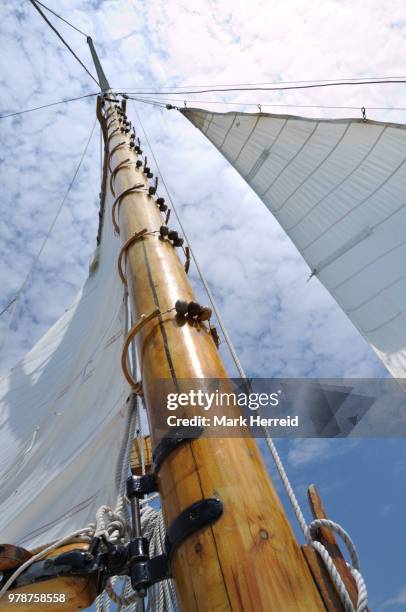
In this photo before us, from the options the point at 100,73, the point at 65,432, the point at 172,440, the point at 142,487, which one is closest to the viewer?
the point at 172,440

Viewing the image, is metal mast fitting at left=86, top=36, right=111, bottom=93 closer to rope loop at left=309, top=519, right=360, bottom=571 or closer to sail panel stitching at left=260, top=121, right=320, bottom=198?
sail panel stitching at left=260, top=121, right=320, bottom=198

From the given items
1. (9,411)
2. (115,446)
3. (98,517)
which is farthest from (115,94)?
(98,517)

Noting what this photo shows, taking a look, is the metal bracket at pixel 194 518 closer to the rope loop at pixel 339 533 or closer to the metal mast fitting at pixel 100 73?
the rope loop at pixel 339 533

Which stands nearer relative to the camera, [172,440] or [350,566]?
[350,566]

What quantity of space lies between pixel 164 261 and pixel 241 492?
5.56 feet

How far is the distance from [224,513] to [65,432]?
8.16 feet

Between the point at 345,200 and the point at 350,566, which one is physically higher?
the point at 345,200

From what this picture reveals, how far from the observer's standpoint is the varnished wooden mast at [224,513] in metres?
1.04

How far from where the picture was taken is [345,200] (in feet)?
20.0

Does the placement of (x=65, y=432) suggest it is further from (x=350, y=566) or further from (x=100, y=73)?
(x=100, y=73)

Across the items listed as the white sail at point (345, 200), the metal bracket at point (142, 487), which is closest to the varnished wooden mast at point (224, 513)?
the metal bracket at point (142, 487)

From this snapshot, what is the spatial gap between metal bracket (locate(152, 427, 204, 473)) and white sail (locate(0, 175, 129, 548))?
0.66 meters

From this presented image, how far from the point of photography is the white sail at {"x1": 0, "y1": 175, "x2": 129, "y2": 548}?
2412 millimetres

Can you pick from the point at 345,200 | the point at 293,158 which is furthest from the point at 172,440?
the point at 293,158
